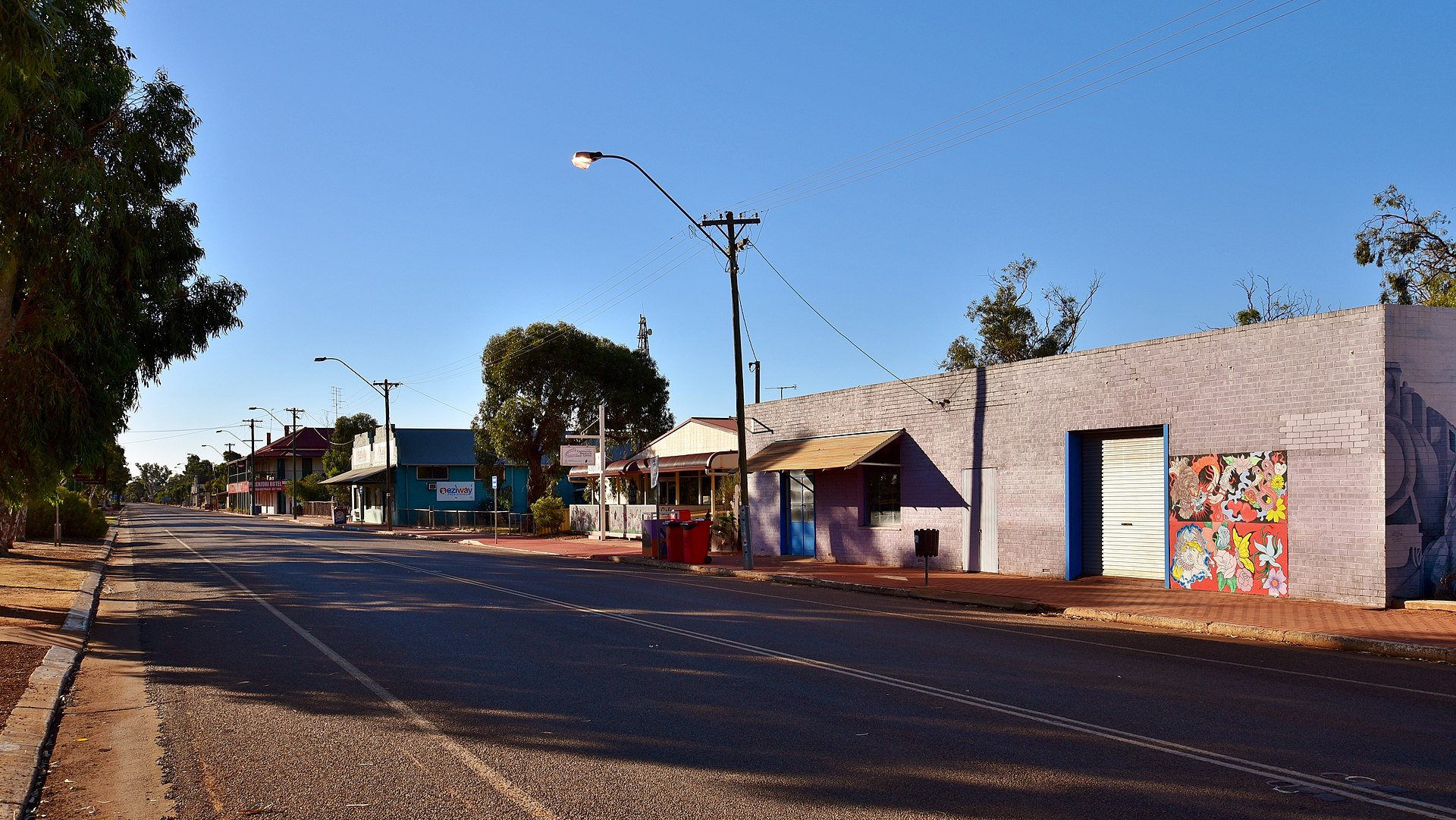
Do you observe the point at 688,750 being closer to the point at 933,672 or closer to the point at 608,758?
the point at 608,758

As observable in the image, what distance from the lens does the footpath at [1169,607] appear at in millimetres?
12906

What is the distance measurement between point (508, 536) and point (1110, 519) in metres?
30.9

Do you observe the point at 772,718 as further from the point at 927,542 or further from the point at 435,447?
the point at 435,447

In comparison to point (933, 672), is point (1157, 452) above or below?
above

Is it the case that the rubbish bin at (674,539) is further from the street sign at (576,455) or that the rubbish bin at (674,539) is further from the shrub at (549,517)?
the shrub at (549,517)

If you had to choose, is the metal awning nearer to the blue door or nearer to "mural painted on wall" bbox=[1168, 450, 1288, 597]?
the blue door

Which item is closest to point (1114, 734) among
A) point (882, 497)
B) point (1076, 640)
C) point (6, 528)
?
point (1076, 640)

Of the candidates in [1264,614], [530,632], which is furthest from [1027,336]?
[530,632]

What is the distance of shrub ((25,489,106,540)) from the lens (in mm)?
37406

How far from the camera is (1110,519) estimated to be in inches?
808

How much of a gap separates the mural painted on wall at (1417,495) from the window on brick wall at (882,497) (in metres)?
11.6

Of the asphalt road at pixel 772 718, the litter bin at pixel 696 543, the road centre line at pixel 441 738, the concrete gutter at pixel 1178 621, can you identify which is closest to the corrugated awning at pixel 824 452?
the litter bin at pixel 696 543

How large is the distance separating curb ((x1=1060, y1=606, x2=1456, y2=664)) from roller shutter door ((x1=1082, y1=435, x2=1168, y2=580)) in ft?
13.4

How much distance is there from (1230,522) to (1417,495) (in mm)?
2837
